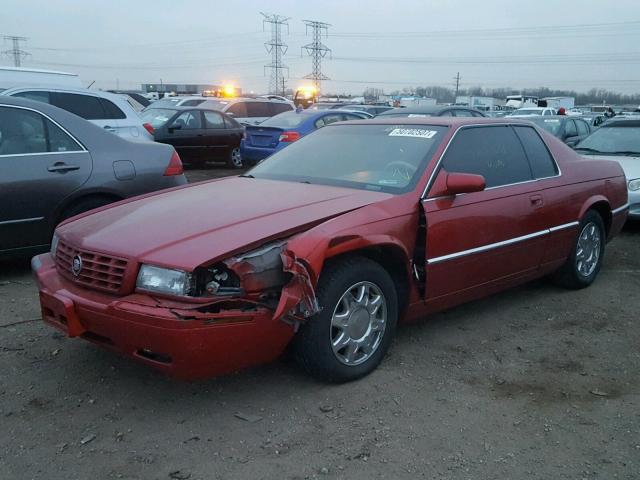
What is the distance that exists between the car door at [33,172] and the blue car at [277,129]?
7282mm

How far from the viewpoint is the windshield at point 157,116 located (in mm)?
14017

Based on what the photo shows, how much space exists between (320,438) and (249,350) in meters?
0.55

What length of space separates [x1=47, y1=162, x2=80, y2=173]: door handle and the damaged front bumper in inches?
93.7

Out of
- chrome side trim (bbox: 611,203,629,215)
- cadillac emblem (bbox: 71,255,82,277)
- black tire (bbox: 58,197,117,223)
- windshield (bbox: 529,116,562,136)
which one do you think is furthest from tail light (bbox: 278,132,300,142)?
cadillac emblem (bbox: 71,255,82,277)

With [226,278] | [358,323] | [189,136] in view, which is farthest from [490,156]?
[189,136]

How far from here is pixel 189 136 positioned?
45.8ft

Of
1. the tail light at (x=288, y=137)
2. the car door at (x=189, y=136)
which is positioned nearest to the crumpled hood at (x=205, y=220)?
the tail light at (x=288, y=137)

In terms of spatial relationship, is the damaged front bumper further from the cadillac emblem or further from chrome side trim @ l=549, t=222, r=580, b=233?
chrome side trim @ l=549, t=222, r=580, b=233

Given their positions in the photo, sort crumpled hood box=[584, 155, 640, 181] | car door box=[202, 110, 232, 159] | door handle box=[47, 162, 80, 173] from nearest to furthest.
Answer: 1. door handle box=[47, 162, 80, 173]
2. crumpled hood box=[584, 155, 640, 181]
3. car door box=[202, 110, 232, 159]

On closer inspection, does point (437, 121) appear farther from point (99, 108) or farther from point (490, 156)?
point (99, 108)

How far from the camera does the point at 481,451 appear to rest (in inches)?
117

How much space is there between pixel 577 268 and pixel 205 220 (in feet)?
11.5

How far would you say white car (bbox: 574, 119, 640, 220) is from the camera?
8.23m

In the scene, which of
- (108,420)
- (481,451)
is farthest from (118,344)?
(481,451)
